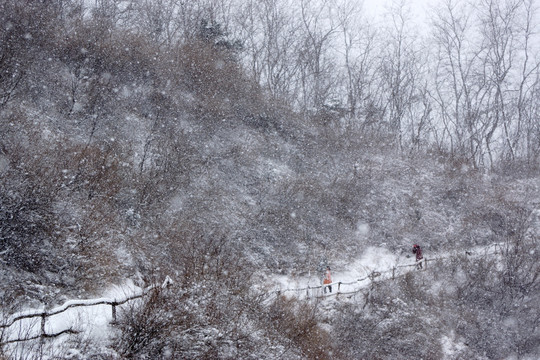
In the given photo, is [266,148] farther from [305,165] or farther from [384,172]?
[384,172]

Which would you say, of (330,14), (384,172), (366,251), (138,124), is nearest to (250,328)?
(366,251)

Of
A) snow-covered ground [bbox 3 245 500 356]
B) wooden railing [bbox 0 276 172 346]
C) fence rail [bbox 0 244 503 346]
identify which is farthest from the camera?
snow-covered ground [bbox 3 245 500 356]

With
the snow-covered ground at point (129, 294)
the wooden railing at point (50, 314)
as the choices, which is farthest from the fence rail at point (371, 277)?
the wooden railing at point (50, 314)

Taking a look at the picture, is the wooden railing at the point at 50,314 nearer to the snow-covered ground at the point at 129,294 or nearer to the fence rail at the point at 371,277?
the snow-covered ground at the point at 129,294

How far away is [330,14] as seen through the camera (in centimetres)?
3209

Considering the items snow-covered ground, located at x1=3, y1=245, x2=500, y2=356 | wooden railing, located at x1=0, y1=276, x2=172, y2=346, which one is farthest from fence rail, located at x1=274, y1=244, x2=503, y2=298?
wooden railing, located at x1=0, y1=276, x2=172, y2=346

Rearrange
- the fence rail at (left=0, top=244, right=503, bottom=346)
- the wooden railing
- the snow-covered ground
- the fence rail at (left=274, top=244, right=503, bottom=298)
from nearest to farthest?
the wooden railing < the fence rail at (left=0, top=244, right=503, bottom=346) < the snow-covered ground < the fence rail at (left=274, top=244, right=503, bottom=298)

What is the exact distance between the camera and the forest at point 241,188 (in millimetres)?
9984

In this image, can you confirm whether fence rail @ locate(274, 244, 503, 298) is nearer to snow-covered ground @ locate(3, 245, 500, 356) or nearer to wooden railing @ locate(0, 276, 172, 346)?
snow-covered ground @ locate(3, 245, 500, 356)

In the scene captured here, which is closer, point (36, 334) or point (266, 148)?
point (36, 334)

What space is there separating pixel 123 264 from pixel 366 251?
12.0 metres

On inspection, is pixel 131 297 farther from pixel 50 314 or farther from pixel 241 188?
pixel 241 188

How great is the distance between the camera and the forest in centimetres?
998

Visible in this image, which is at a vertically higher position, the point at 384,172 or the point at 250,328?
the point at 384,172
